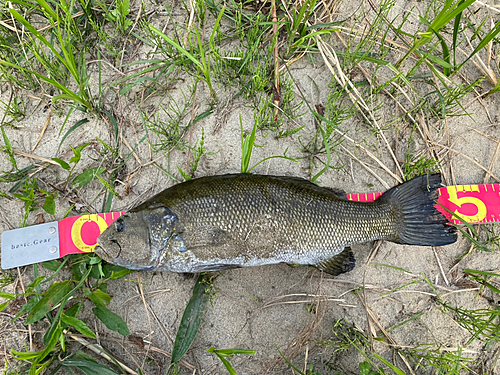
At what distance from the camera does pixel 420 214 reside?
298cm

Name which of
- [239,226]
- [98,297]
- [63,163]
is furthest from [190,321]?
[63,163]

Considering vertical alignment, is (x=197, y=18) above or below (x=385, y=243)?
above

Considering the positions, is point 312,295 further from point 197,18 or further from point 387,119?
point 197,18

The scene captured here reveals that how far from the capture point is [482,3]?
10.7 feet

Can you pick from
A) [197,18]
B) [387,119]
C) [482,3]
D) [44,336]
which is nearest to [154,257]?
[44,336]

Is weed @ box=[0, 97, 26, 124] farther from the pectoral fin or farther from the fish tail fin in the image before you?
the fish tail fin

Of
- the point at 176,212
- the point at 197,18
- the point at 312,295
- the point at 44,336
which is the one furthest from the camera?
the point at 197,18

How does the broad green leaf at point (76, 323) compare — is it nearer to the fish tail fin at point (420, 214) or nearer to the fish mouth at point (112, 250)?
the fish mouth at point (112, 250)

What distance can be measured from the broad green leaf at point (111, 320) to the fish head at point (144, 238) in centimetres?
57

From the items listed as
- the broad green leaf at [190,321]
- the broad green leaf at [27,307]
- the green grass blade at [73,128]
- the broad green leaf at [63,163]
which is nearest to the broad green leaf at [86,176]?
the broad green leaf at [63,163]

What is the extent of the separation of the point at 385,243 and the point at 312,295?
953 mm

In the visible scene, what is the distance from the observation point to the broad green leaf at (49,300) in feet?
9.05

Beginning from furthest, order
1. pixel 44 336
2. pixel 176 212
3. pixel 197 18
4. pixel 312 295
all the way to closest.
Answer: pixel 197 18, pixel 312 295, pixel 44 336, pixel 176 212

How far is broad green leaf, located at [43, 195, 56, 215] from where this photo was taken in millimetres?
3047
